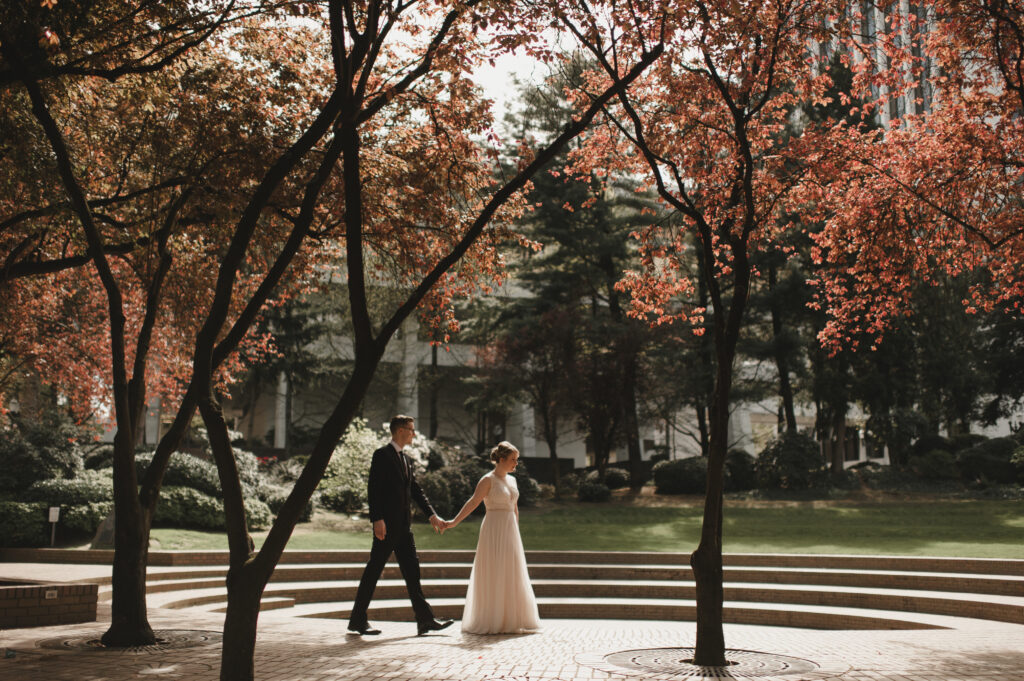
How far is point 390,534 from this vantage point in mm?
7969

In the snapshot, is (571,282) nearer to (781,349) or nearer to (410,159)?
(781,349)

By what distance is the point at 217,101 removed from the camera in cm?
874

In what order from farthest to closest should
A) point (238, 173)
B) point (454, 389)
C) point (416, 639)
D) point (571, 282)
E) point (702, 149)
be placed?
1. point (454, 389)
2. point (571, 282)
3. point (702, 149)
4. point (238, 173)
5. point (416, 639)

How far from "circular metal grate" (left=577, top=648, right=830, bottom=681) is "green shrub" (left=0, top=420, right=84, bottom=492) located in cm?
1356

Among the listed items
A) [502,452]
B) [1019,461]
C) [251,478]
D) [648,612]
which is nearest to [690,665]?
[502,452]

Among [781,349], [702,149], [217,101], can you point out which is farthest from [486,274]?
[781,349]

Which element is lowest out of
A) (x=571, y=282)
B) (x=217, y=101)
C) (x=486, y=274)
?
(x=486, y=274)

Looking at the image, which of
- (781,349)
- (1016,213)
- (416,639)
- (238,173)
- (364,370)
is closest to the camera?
(364,370)

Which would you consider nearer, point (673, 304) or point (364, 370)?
point (364, 370)

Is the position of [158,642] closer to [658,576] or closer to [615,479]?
[658,576]

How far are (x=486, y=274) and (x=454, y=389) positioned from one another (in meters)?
31.3

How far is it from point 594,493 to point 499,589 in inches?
633

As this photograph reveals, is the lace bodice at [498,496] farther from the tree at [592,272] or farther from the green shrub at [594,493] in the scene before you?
the tree at [592,272]

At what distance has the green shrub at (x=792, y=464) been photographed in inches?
912
